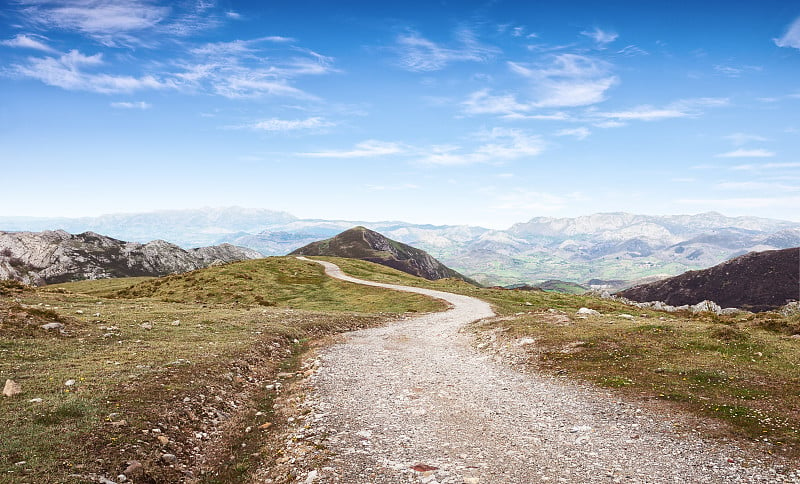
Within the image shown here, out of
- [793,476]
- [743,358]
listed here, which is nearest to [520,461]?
[793,476]

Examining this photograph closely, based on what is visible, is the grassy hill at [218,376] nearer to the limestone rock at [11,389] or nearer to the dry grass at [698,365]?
the dry grass at [698,365]

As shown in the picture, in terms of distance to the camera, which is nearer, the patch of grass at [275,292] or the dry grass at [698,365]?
the dry grass at [698,365]

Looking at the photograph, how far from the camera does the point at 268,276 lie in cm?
7781

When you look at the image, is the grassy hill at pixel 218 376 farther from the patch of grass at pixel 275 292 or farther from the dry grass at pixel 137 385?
the patch of grass at pixel 275 292

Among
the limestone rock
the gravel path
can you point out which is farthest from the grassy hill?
the gravel path

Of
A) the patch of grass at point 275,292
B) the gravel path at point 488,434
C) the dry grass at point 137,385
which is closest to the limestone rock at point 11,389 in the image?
the dry grass at point 137,385

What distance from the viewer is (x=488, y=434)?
1427 centimetres

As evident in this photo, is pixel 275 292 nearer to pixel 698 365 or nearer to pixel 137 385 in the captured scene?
pixel 137 385

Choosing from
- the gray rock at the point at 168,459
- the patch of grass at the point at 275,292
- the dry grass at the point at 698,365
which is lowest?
the patch of grass at the point at 275,292

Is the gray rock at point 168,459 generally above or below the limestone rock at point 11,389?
below

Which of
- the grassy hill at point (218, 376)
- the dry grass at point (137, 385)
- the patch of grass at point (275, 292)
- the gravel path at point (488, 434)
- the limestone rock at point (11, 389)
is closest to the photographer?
the gravel path at point (488, 434)

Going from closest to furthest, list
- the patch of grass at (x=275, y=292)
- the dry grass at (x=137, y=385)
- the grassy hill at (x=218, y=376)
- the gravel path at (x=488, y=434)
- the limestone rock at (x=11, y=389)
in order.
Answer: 1. the gravel path at (x=488, y=434)
2. the dry grass at (x=137, y=385)
3. the grassy hill at (x=218, y=376)
4. the limestone rock at (x=11, y=389)
5. the patch of grass at (x=275, y=292)

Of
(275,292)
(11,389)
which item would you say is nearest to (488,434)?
(11,389)

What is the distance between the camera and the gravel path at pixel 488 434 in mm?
11445
